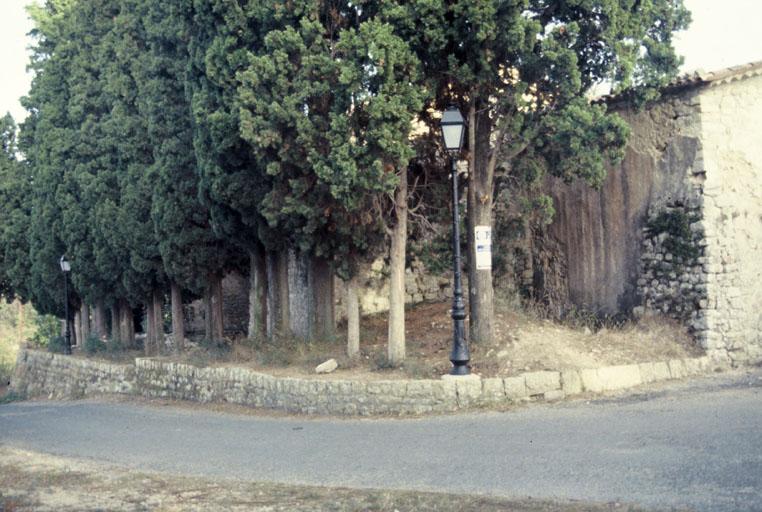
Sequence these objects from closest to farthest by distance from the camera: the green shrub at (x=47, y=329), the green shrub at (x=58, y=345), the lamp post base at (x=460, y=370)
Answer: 1. the lamp post base at (x=460, y=370)
2. the green shrub at (x=58, y=345)
3. the green shrub at (x=47, y=329)

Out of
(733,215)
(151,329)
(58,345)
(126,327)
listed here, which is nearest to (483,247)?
(733,215)

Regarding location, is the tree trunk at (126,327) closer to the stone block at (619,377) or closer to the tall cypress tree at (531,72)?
the tall cypress tree at (531,72)

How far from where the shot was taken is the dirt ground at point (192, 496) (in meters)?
7.42

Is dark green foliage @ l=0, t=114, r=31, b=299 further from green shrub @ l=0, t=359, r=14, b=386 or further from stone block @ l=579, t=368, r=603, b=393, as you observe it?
stone block @ l=579, t=368, r=603, b=393

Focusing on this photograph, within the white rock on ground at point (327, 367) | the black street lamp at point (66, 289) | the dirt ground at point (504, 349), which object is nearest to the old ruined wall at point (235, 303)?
the black street lamp at point (66, 289)

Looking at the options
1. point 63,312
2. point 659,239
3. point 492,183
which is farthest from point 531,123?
point 63,312

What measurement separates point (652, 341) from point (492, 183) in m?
4.01

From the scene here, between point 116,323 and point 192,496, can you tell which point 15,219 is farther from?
point 192,496

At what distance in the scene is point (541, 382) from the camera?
511 inches

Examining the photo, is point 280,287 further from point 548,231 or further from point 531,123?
point 531,123

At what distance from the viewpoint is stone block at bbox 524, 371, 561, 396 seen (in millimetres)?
12933

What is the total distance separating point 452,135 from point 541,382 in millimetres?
4023

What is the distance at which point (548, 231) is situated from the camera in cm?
1916

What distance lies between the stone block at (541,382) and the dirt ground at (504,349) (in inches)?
17.9
